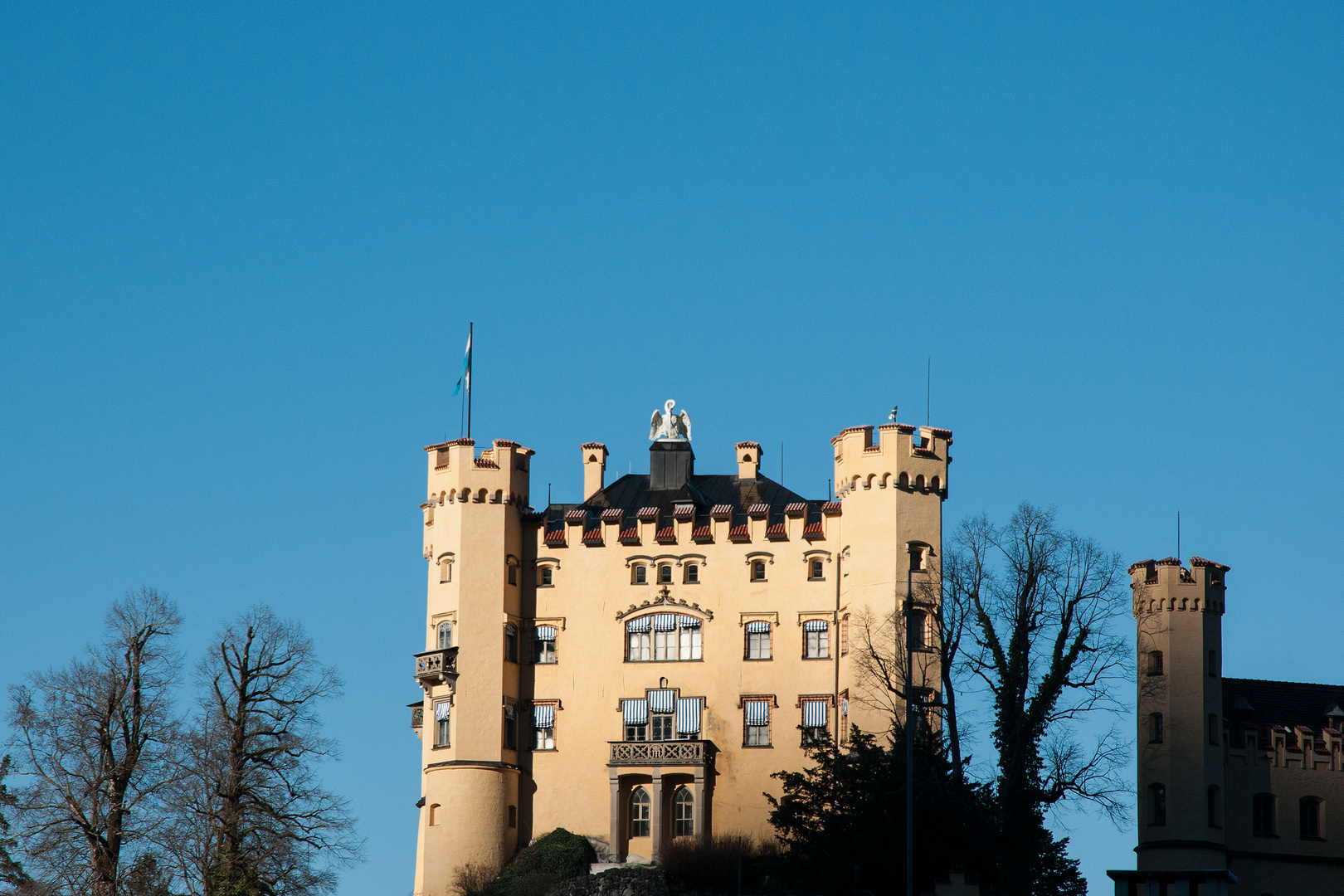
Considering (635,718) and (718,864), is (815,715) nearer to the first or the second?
(635,718)

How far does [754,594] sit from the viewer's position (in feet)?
267

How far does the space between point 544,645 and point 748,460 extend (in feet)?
36.7

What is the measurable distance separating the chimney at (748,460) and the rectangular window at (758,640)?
24.3 ft

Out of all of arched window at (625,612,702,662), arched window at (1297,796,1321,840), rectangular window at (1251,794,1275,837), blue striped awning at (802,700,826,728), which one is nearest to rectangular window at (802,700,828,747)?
blue striped awning at (802,700,826,728)

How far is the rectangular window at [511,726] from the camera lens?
3167 inches

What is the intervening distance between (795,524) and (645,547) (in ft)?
19.0

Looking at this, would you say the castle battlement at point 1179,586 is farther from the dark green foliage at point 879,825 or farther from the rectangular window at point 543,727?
the rectangular window at point 543,727

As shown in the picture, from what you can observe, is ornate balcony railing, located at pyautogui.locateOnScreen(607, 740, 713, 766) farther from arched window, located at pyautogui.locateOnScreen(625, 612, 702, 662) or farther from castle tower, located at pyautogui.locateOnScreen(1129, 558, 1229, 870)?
castle tower, located at pyautogui.locateOnScreen(1129, 558, 1229, 870)

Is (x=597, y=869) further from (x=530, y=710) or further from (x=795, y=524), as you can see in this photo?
(x=795, y=524)

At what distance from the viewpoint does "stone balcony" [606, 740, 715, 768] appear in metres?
79.0

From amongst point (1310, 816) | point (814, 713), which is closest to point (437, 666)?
point (814, 713)

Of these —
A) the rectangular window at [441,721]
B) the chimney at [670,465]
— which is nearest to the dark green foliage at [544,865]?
the rectangular window at [441,721]

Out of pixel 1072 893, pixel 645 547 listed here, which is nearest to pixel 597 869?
→ pixel 645 547

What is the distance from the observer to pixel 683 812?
261ft
